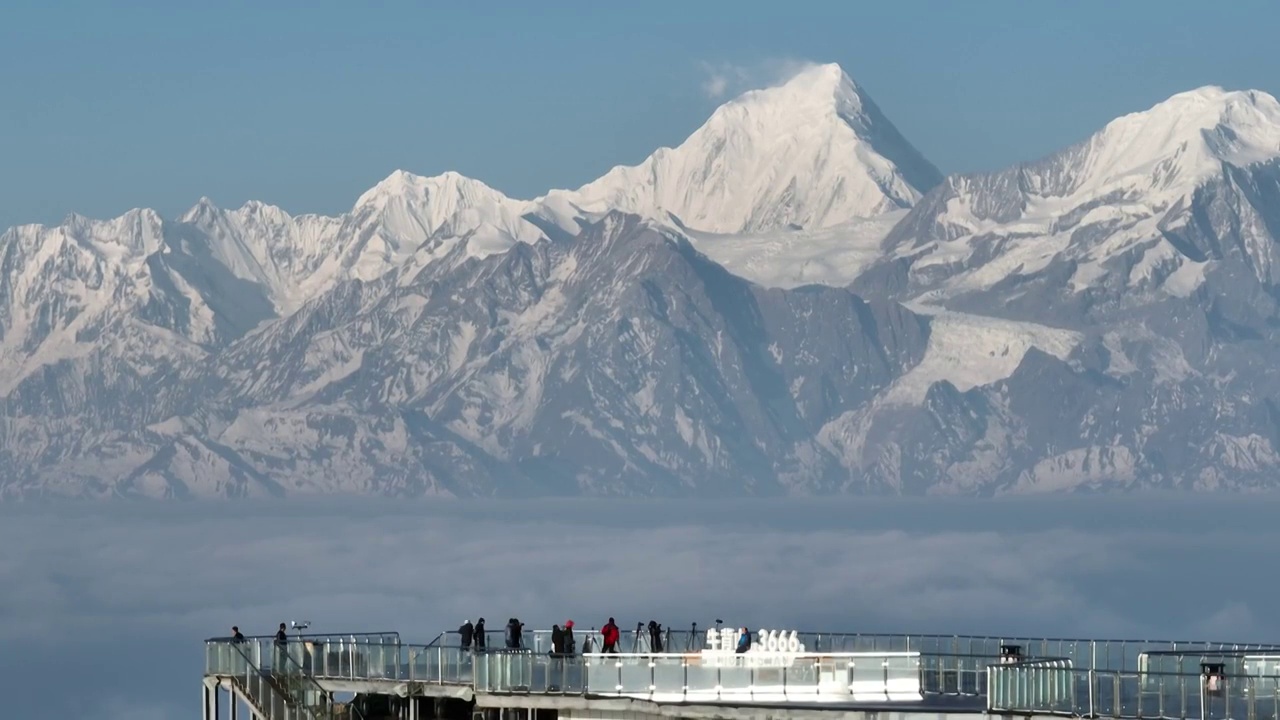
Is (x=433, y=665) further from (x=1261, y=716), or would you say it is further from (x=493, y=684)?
(x=1261, y=716)

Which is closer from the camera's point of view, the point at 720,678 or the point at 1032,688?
the point at 1032,688

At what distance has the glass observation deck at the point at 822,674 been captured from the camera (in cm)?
6016

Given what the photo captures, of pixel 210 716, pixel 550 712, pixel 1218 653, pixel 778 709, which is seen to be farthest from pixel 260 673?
pixel 1218 653

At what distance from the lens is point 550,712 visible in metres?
73.3

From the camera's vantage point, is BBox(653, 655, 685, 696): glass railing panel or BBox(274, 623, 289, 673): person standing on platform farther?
BBox(274, 623, 289, 673): person standing on platform

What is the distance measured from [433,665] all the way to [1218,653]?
19849mm

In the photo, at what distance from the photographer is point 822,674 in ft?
231

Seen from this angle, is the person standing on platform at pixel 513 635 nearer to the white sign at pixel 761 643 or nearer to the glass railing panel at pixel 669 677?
the white sign at pixel 761 643

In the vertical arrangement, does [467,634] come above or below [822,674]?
above

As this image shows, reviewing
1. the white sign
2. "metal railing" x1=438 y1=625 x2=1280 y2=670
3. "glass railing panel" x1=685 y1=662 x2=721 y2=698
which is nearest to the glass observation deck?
"glass railing panel" x1=685 y1=662 x2=721 y2=698

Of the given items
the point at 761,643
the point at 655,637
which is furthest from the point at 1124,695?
the point at 655,637

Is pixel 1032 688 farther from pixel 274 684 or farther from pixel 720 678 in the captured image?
pixel 274 684

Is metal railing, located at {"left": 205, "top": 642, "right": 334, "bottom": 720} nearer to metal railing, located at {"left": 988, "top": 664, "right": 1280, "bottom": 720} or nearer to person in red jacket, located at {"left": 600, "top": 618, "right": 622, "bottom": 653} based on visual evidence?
person in red jacket, located at {"left": 600, "top": 618, "right": 622, "bottom": 653}

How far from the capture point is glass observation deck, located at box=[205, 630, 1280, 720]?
197ft
